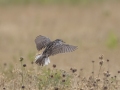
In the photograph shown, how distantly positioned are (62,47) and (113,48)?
611cm

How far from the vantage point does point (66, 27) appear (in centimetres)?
1631

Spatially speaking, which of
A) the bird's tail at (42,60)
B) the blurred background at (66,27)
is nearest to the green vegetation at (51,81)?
the bird's tail at (42,60)

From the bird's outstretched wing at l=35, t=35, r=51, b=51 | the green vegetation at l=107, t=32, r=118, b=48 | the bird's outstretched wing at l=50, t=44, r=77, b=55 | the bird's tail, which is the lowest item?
the bird's tail

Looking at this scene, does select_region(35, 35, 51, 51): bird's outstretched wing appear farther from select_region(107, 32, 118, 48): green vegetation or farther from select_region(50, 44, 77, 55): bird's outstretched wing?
select_region(107, 32, 118, 48): green vegetation

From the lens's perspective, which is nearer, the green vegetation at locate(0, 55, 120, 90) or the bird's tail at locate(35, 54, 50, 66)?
the green vegetation at locate(0, 55, 120, 90)

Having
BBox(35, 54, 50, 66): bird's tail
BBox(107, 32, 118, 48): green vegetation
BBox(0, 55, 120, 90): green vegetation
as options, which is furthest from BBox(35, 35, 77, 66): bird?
BBox(107, 32, 118, 48): green vegetation

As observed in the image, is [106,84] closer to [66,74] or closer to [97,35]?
[66,74]

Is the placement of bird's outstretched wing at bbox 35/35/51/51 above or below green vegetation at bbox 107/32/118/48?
below

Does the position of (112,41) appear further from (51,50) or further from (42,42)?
(51,50)

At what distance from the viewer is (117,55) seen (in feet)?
41.4

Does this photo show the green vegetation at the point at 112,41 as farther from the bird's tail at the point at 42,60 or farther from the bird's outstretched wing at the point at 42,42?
the bird's tail at the point at 42,60

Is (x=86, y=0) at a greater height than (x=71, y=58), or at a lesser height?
greater

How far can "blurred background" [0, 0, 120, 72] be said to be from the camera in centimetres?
1334

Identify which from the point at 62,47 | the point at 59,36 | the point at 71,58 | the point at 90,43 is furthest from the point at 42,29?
the point at 62,47
